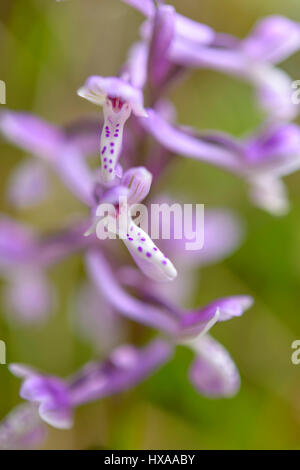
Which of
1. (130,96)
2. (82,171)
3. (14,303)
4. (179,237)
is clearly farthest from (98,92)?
(14,303)

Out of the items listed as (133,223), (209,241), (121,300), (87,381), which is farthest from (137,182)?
(209,241)

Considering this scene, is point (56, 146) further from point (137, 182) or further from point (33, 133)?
point (137, 182)

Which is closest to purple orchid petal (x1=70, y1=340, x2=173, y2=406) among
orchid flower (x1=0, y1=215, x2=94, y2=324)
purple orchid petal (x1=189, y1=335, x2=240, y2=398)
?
purple orchid petal (x1=189, y1=335, x2=240, y2=398)

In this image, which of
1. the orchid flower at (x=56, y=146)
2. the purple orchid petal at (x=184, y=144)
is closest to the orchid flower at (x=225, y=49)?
the purple orchid petal at (x=184, y=144)

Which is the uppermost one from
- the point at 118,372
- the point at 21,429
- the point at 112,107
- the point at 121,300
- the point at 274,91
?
the point at 274,91

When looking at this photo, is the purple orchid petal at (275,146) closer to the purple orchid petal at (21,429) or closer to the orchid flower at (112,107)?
the orchid flower at (112,107)

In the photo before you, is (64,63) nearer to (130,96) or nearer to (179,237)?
(179,237)

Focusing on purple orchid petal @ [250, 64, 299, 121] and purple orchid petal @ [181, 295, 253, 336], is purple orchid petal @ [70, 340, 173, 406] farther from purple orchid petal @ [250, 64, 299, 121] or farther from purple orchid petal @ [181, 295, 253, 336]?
purple orchid petal @ [250, 64, 299, 121]
